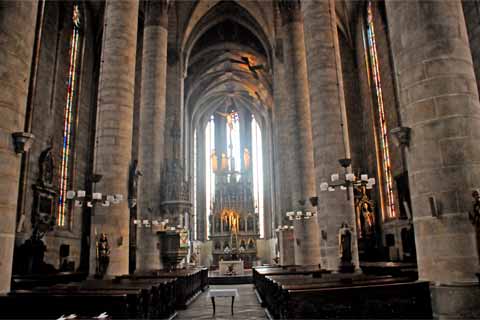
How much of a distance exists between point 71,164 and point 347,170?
47.4 ft

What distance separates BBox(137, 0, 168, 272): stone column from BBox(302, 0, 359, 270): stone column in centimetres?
858

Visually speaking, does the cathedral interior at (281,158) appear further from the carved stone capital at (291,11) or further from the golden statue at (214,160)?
the golden statue at (214,160)

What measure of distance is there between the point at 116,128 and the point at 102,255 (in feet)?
12.6

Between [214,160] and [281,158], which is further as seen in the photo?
[214,160]

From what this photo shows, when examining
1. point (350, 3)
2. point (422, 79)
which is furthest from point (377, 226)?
point (422, 79)

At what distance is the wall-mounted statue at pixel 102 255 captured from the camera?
1105 centimetres

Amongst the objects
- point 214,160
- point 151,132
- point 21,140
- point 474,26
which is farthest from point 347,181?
point 214,160

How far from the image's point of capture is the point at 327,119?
12.9 metres

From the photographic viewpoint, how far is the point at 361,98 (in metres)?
22.2

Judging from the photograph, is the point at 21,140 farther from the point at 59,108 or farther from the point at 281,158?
the point at 281,158

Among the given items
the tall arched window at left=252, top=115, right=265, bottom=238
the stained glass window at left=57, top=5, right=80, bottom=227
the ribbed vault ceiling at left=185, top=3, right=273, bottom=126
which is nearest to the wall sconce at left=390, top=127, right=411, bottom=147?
the stained glass window at left=57, top=5, right=80, bottom=227

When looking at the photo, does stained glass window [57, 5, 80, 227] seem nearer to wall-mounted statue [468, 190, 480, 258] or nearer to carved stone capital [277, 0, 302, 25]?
carved stone capital [277, 0, 302, 25]

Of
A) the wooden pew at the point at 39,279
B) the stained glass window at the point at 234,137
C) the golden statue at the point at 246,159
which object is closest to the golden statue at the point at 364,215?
the wooden pew at the point at 39,279

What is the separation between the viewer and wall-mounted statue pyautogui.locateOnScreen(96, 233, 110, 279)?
1105cm
